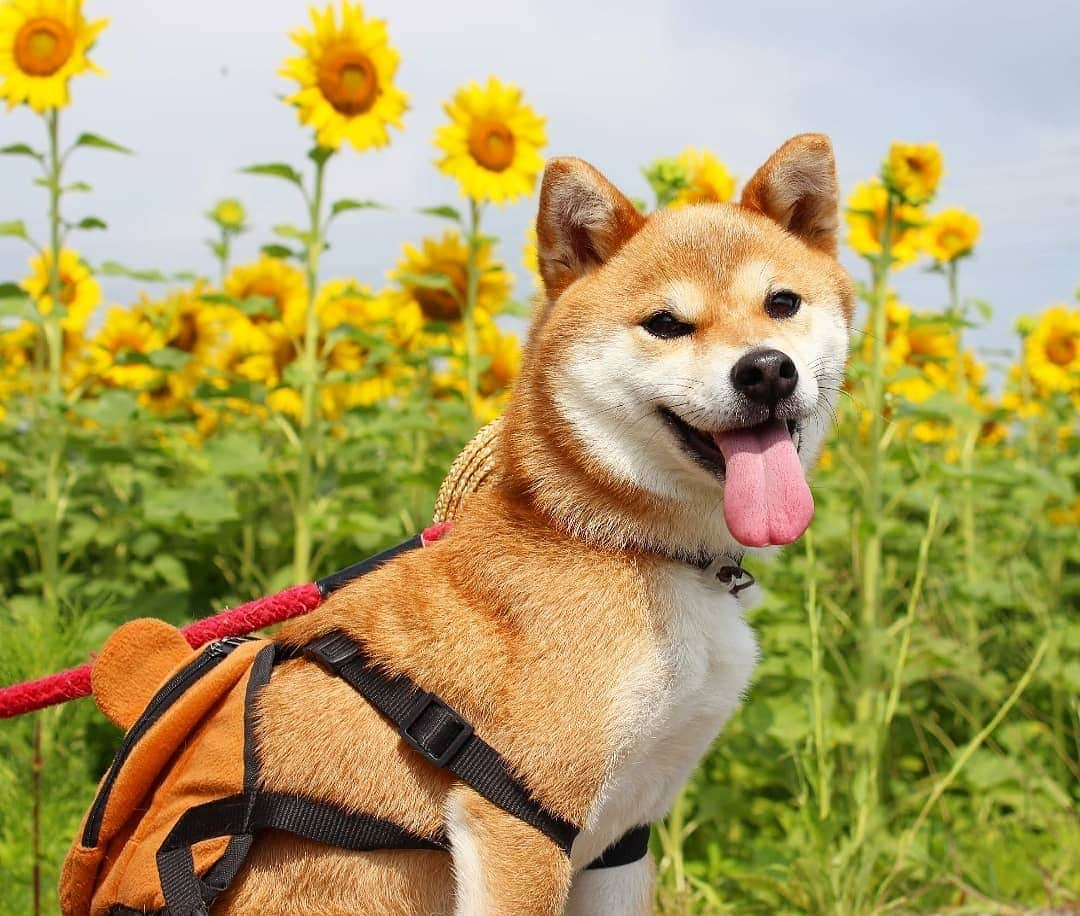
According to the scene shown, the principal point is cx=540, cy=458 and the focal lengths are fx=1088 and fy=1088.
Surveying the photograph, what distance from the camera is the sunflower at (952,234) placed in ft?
20.4

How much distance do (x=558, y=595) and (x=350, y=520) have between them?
110 inches

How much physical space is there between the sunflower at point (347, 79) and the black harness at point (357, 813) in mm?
3517

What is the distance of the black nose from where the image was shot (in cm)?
222

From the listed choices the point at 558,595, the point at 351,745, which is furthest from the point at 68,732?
the point at 558,595

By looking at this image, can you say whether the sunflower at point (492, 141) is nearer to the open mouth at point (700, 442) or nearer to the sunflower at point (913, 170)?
the sunflower at point (913, 170)

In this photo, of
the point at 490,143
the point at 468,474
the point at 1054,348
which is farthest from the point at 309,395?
the point at 1054,348

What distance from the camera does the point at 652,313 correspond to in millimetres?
2412

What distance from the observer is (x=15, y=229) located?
5.15 metres

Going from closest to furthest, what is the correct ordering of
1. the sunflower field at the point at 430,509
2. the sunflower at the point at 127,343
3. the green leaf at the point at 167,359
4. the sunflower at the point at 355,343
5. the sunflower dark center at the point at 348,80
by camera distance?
the sunflower field at the point at 430,509
the sunflower dark center at the point at 348,80
the green leaf at the point at 167,359
the sunflower at the point at 355,343
the sunflower at the point at 127,343

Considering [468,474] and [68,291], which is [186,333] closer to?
[68,291]

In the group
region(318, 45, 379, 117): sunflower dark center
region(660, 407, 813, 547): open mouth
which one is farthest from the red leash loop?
region(318, 45, 379, 117): sunflower dark center

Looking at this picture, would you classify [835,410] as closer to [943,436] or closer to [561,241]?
[561,241]

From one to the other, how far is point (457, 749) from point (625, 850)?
2.15 ft

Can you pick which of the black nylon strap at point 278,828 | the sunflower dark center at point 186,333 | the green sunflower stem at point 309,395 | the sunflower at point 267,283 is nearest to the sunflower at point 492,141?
the green sunflower stem at point 309,395
